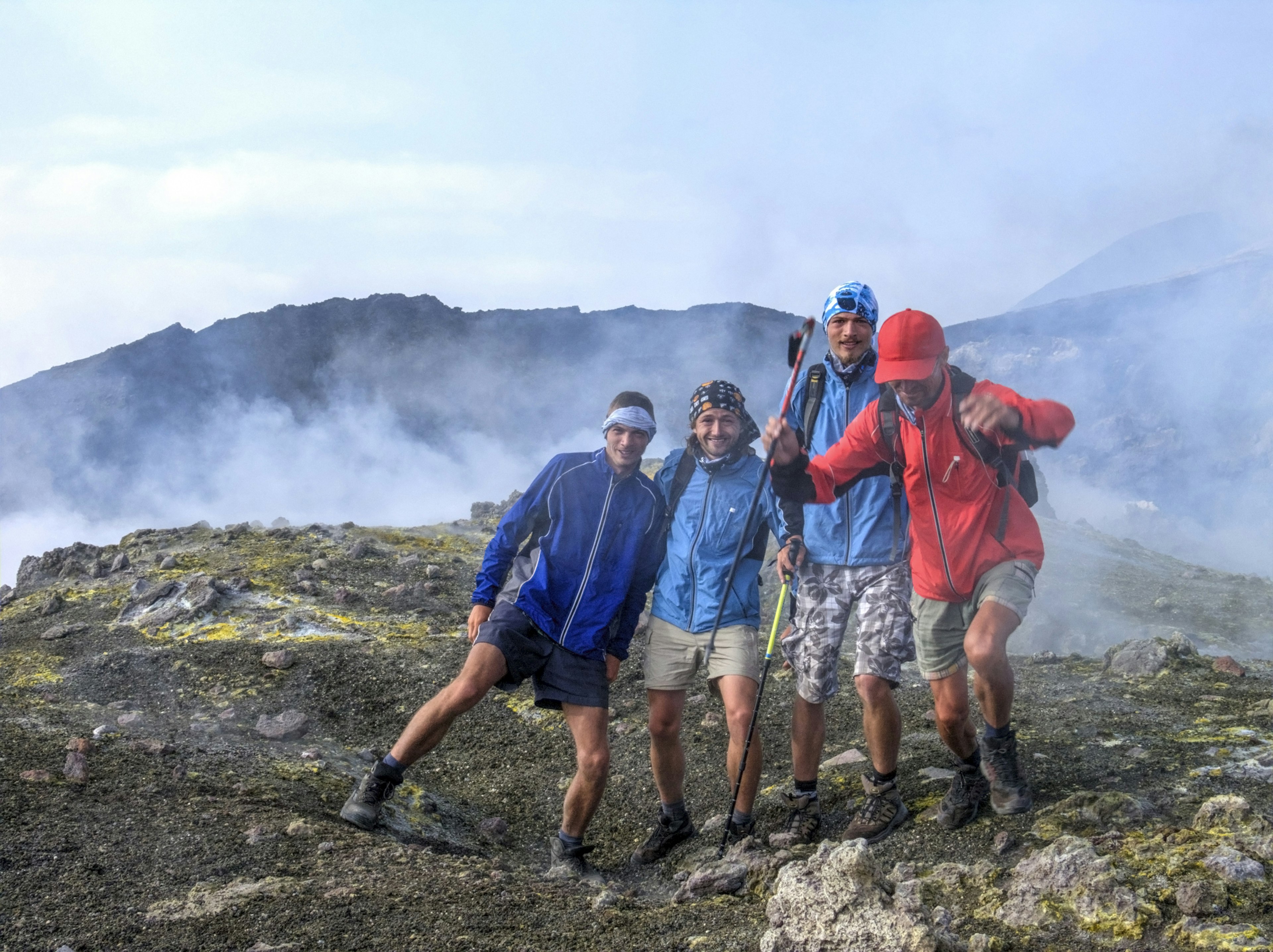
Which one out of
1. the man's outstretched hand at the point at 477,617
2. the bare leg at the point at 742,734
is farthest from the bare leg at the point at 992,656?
the man's outstretched hand at the point at 477,617

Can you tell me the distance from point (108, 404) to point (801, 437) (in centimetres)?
3523

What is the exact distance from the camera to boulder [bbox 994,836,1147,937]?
267 cm

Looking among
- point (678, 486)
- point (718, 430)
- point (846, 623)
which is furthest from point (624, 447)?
point (846, 623)

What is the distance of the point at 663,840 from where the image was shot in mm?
4062

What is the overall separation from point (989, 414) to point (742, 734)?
1671mm

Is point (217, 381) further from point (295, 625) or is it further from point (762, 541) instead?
point (762, 541)

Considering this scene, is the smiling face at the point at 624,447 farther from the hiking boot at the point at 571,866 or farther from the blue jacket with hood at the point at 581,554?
the hiking boot at the point at 571,866

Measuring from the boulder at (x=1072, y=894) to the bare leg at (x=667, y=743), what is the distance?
151cm

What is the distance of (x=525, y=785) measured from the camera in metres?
5.28

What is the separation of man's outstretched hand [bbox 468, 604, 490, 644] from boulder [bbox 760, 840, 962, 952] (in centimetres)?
180

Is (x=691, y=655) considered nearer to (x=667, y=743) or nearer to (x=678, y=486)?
(x=667, y=743)

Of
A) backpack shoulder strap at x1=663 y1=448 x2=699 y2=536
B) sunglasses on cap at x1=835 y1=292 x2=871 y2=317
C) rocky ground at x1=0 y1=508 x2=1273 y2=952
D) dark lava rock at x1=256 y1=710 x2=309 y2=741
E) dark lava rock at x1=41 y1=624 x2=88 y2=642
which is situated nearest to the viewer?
rocky ground at x1=0 y1=508 x2=1273 y2=952

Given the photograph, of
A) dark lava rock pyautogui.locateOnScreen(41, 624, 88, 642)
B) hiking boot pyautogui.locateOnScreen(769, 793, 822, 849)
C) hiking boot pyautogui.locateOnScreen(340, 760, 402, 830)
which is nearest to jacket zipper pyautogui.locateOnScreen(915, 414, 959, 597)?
hiking boot pyautogui.locateOnScreen(769, 793, 822, 849)

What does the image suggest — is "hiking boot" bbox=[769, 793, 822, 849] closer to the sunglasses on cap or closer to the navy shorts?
the navy shorts
